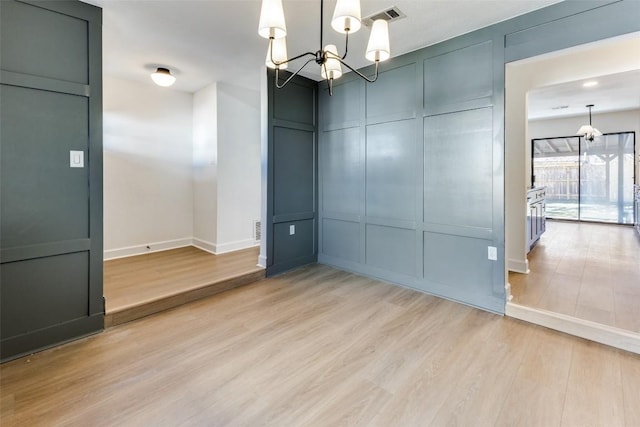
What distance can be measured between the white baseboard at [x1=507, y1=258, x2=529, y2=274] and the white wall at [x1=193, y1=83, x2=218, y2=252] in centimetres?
397

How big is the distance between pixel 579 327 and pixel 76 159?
13.5 feet

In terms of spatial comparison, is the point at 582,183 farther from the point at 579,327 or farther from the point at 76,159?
the point at 76,159

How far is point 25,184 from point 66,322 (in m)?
1.06

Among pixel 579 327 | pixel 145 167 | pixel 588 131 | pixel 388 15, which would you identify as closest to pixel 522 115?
pixel 388 15

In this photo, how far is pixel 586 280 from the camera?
325 centimetres

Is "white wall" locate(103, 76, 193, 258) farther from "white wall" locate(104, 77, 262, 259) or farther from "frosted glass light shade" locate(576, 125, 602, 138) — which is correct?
"frosted glass light shade" locate(576, 125, 602, 138)

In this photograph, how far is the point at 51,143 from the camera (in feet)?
7.12

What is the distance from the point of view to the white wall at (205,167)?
14.2 feet

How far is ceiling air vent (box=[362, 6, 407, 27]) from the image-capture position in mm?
2396

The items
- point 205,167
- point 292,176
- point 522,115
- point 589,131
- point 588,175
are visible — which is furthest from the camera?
point 588,175

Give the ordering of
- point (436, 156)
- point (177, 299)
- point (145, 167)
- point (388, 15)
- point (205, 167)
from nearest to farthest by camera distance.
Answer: point (388, 15) < point (177, 299) < point (436, 156) < point (145, 167) < point (205, 167)

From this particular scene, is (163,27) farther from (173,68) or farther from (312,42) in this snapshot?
(312,42)

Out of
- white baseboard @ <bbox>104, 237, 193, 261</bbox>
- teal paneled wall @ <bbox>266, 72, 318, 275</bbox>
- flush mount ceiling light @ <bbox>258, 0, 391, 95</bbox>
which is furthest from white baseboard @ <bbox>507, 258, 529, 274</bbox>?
white baseboard @ <bbox>104, 237, 193, 261</bbox>

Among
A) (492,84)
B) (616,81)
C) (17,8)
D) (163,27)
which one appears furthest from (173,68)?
(616,81)
